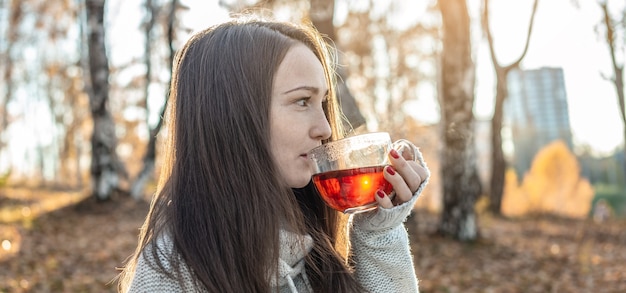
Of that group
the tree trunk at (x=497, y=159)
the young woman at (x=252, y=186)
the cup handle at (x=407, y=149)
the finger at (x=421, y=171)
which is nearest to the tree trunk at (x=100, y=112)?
the tree trunk at (x=497, y=159)

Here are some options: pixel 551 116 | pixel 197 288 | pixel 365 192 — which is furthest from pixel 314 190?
pixel 551 116

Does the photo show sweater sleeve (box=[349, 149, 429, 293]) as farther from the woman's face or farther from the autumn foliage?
the autumn foliage

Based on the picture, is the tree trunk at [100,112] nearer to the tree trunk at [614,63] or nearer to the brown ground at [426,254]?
the brown ground at [426,254]

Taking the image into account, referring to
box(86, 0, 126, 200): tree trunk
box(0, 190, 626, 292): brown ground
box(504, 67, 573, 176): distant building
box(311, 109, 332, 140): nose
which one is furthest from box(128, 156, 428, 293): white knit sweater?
box(504, 67, 573, 176): distant building

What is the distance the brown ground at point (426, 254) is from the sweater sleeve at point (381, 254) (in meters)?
4.46

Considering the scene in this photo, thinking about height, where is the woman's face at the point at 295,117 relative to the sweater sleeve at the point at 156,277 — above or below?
above

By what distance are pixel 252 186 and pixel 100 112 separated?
10.4 metres

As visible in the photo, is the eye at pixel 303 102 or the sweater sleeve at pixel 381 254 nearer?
the eye at pixel 303 102

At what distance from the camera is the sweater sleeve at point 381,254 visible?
184 cm

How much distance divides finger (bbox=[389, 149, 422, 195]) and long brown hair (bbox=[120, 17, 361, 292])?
0.30m

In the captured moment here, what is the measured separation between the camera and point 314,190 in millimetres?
2031

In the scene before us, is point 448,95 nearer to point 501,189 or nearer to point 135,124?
point 501,189

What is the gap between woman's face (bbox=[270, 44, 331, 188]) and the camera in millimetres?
1713

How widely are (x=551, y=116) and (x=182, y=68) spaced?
76.2m
